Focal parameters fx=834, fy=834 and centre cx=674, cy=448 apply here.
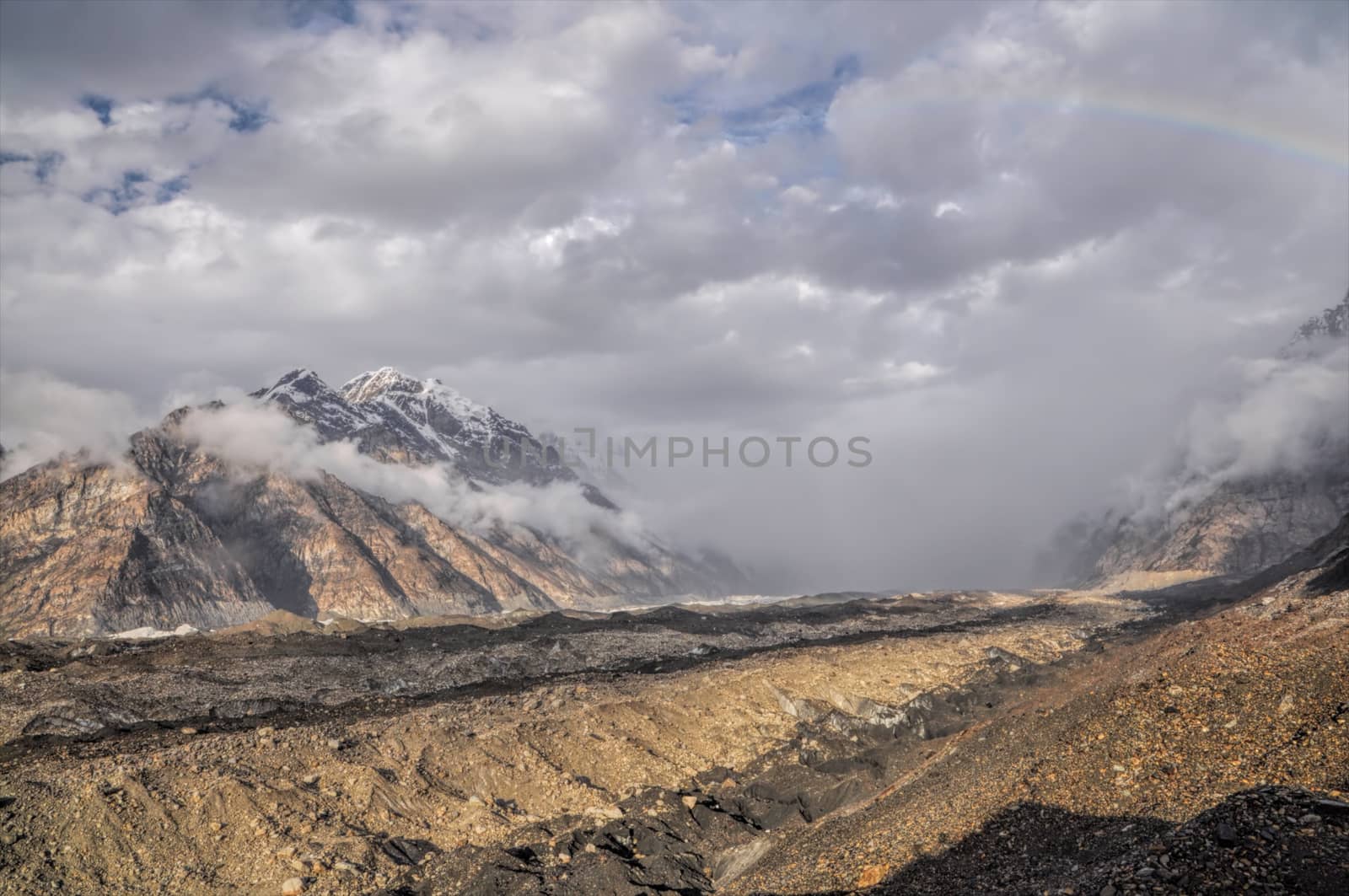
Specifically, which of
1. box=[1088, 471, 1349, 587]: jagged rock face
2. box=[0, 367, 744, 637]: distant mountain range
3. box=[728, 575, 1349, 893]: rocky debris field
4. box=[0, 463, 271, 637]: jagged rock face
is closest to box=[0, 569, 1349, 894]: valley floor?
box=[728, 575, 1349, 893]: rocky debris field

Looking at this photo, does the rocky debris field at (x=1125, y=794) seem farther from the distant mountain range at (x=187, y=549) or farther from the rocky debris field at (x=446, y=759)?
the distant mountain range at (x=187, y=549)

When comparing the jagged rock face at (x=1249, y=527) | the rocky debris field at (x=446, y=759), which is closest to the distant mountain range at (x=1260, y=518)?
the jagged rock face at (x=1249, y=527)

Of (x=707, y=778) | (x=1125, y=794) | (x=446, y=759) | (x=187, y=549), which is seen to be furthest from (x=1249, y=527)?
(x=187, y=549)

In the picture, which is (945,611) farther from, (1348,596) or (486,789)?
(486,789)

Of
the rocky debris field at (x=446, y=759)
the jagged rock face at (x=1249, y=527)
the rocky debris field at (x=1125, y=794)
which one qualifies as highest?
the rocky debris field at (x=1125, y=794)

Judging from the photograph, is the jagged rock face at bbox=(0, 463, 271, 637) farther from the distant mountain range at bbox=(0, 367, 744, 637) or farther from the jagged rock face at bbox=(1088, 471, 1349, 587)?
the jagged rock face at bbox=(1088, 471, 1349, 587)

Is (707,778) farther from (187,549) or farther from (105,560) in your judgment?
(187,549)

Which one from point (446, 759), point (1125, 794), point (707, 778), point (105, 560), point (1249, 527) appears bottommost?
point (1249, 527)

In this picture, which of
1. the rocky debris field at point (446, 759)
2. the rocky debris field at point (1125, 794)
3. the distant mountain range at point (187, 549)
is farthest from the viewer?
the distant mountain range at point (187, 549)
